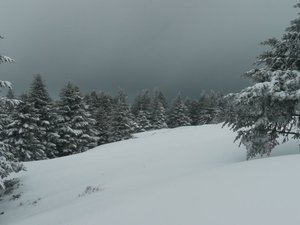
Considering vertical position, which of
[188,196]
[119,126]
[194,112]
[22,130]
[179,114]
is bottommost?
[188,196]

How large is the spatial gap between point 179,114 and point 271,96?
54.5 metres

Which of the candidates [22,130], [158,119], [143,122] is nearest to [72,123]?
[22,130]

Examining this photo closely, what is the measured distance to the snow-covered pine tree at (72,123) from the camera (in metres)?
32.1

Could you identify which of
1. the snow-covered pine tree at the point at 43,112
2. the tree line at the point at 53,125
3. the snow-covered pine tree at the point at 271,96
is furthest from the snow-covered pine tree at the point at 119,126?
the snow-covered pine tree at the point at 271,96

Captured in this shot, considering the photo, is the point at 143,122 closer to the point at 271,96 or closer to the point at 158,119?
the point at 158,119

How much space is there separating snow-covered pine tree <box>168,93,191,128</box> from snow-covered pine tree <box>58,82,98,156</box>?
97.5 ft

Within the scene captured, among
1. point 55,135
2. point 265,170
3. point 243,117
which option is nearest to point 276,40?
point 243,117

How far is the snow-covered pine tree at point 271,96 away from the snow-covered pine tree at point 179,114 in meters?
52.2

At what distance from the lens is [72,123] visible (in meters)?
33.9

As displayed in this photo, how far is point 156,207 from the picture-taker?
5879 mm

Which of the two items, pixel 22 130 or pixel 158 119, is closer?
pixel 22 130

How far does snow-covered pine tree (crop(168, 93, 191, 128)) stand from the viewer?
62906 mm

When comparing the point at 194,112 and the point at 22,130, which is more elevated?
the point at 194,112

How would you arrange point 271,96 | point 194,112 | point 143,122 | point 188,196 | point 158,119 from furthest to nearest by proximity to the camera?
point 194,112
point 158,119
point 143,122
point 271,96
point 188,196
